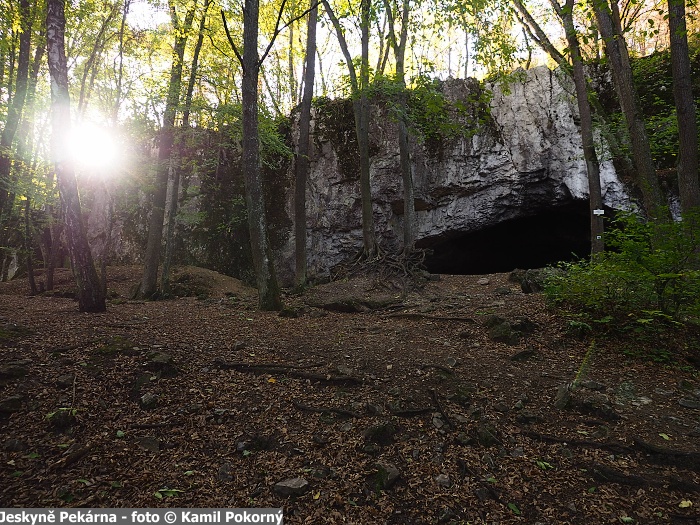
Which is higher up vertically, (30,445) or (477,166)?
(477,166)

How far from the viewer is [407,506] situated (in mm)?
2654

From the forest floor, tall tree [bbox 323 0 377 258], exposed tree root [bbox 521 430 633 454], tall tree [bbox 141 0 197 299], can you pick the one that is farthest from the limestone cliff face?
exposed tree root [bbox 521 430 633 454]

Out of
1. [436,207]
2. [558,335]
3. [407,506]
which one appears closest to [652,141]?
[436,207]

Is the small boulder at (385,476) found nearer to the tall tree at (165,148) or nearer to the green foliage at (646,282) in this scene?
the green foliage at (646,282)

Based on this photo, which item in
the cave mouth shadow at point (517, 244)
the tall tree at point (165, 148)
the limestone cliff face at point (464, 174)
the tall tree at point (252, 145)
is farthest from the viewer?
the cave mouth shadow at point (517, 244)

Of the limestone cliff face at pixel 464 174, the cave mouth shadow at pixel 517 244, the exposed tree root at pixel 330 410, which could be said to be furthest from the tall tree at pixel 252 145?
the cave mouth shadow at pixel 517 244

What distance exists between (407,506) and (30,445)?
298 centimetres

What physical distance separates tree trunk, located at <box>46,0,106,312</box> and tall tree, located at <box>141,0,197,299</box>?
355cm

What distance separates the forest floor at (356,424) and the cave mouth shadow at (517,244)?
10.4 metres

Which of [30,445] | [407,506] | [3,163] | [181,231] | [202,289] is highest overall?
[3,163]

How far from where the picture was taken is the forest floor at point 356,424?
2625mm

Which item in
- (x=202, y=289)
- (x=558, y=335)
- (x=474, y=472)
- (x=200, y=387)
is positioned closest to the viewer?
(x=474, y=472)

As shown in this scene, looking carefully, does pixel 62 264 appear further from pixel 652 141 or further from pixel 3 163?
pixel 652 141

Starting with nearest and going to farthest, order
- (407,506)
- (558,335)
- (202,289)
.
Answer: (407,506) → (558,335) → (202,289)
